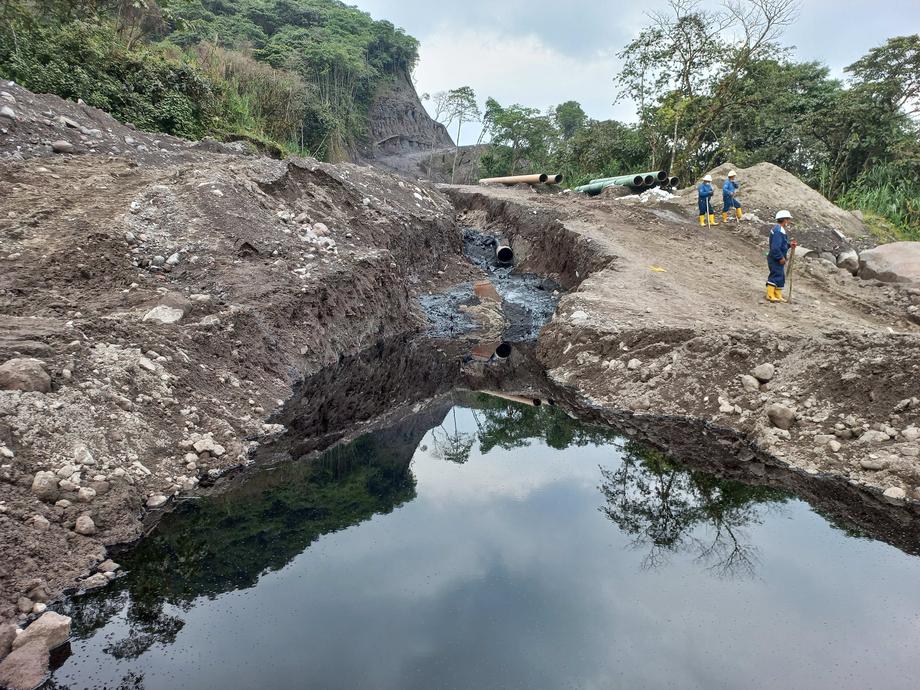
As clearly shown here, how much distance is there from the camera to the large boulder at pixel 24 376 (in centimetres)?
473

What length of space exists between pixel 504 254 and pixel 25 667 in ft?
44.5

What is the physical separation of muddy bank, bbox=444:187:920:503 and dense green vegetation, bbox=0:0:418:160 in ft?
33.8

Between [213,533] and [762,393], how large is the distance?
583 cm

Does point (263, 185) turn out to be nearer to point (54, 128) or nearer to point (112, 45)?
point (54, 128)

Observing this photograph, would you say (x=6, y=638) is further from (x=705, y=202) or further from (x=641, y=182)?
(x=641, y=182)

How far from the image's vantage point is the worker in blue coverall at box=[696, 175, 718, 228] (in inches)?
537

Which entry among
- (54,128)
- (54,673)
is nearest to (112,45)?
(54,128)

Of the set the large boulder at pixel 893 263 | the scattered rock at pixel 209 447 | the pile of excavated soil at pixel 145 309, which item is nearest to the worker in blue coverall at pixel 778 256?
the large boulder at pixel 893 263

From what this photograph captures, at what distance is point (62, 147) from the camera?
9.65 m

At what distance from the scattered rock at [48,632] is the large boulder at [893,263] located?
12904 mm

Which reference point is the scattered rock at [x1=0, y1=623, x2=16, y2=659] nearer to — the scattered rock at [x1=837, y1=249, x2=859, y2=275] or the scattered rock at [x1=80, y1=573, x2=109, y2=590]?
the scattered rock at [x1=80, y1=573, x2=109, y2=590]

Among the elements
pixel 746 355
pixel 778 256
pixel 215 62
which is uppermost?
pixel 215 62

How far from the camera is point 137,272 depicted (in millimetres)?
7547

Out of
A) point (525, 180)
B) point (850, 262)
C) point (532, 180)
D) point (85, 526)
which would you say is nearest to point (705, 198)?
point (850, 262)
